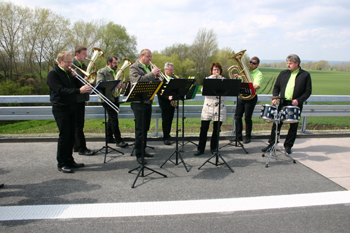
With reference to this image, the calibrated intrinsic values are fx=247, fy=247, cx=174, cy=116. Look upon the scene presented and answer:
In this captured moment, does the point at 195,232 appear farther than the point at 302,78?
No

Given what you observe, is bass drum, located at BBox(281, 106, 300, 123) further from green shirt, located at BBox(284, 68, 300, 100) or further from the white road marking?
the white road marking

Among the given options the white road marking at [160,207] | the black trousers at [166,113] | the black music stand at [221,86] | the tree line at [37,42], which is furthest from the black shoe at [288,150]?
the tree line at [37,42]

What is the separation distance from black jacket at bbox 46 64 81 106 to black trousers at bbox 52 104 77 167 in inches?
5.4

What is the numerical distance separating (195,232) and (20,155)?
4.62 metres

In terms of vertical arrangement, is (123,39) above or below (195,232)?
above

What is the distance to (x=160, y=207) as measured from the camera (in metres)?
3.44

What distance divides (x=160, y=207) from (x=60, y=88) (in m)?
2.76

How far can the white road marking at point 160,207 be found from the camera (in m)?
3.23

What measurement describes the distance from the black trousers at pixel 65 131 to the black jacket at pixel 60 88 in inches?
5.4

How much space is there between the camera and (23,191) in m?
3.90

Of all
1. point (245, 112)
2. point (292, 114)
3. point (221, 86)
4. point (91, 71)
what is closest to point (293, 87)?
point (292, 114)

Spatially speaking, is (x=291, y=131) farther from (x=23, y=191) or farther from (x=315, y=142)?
(x=23, y=191)

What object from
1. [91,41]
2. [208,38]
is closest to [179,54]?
[208,38]

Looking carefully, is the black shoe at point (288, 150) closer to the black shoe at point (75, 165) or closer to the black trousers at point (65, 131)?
the black shoe at point (75, 165)
